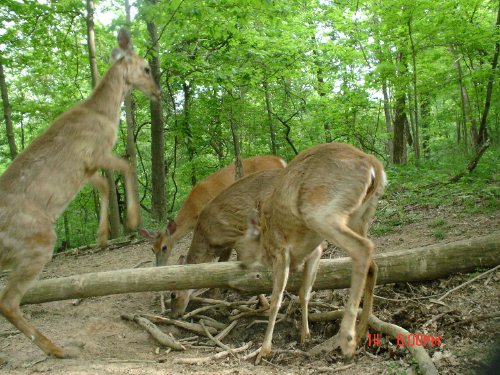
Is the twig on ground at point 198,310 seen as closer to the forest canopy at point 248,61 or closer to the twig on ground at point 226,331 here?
the twig on ground at point 226,331

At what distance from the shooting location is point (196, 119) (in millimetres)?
15352

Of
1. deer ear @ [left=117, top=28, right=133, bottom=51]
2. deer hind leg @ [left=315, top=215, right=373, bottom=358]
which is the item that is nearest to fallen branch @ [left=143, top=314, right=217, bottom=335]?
→ deer hind leg @ [left=315, top=215, right=373, bottom=358]

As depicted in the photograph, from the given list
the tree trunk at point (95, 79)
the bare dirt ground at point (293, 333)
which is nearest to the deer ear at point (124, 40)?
the bare dirt ground at point (293, 333)

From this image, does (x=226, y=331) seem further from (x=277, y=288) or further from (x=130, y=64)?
(x=130, y=64)

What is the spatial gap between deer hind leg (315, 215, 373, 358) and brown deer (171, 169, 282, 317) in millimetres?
2781

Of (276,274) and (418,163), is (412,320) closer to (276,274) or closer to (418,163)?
(276,274)

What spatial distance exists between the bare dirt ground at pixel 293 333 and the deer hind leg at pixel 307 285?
15 cm

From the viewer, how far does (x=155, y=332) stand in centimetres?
546

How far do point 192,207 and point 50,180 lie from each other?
4.49 meters

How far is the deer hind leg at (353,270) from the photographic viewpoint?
3.96m

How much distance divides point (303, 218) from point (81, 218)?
20297 millimetres

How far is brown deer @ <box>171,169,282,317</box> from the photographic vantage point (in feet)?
22.8
